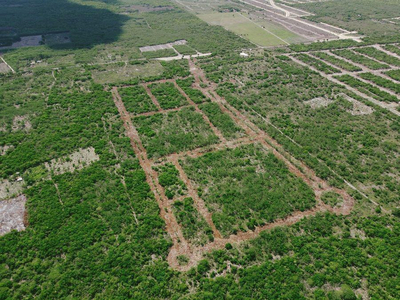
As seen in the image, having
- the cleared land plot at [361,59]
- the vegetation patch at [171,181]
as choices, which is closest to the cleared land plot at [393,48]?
the cleared land plot at [361,59]

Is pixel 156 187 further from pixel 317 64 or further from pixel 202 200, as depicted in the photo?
pixel 317 64

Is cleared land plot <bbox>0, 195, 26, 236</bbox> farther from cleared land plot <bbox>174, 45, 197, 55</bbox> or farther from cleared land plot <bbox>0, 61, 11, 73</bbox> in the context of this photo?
cleared land plot <bbox>174, 45, 197, 55</bbox>

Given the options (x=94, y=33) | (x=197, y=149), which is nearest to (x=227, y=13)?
(x=94, y=33)

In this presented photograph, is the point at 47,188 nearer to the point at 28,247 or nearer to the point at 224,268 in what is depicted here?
the point at 28,247

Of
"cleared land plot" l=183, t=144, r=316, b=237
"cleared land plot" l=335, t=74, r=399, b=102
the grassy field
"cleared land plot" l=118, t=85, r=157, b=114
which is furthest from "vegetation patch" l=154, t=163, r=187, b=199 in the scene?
the grassy field

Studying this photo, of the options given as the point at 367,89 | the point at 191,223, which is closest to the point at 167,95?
the point at 191,223

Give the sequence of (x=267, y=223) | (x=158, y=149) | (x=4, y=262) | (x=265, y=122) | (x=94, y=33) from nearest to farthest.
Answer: (x=4, y=262) → (x=267, y=223) → (x=158, y=149) → (x=265, y=122) → (x=94, y=33)
